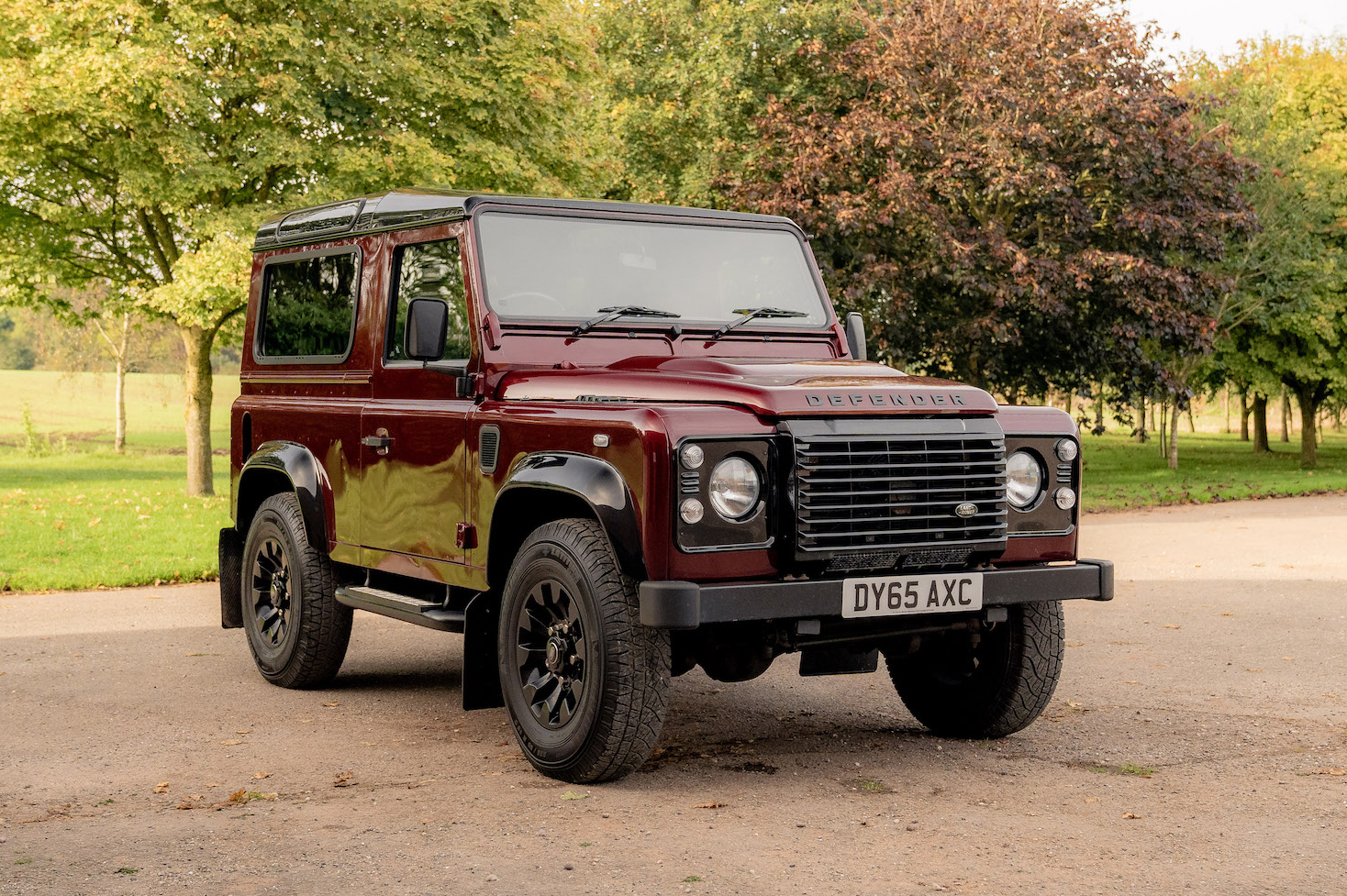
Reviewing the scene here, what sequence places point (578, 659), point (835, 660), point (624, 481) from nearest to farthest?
1. point (624, 481)
2. point (578, 659)
3. point (835, 660)

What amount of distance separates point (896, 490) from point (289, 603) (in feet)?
12.4

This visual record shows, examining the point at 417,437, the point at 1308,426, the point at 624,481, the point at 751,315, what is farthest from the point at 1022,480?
the point at 1308,426

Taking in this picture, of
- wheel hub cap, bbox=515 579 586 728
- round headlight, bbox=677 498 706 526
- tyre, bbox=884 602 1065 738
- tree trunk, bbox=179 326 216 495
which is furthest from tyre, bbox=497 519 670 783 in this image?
tree trunk, bbox=179 326 216 495

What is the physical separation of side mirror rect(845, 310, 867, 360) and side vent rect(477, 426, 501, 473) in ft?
6.78

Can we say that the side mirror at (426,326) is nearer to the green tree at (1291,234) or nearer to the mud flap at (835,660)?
the mud flap at (835,660)

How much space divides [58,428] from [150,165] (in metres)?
34.2

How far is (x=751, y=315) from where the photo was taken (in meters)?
6.96

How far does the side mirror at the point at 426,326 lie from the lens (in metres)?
6.18

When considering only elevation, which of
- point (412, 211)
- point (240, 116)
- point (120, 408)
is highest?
point (240, 116)

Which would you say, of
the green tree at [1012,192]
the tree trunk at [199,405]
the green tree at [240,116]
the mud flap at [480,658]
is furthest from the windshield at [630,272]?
the tree trunk at [199,405]

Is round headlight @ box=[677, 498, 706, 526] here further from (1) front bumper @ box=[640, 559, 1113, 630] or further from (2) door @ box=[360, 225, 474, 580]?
(2) door @ box=[360, 225, 474, 580]

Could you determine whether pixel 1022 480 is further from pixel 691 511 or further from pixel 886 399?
pixel 691 511

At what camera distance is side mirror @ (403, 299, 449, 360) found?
6.18 m

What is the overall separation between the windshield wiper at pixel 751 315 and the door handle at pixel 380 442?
1.58 meters
